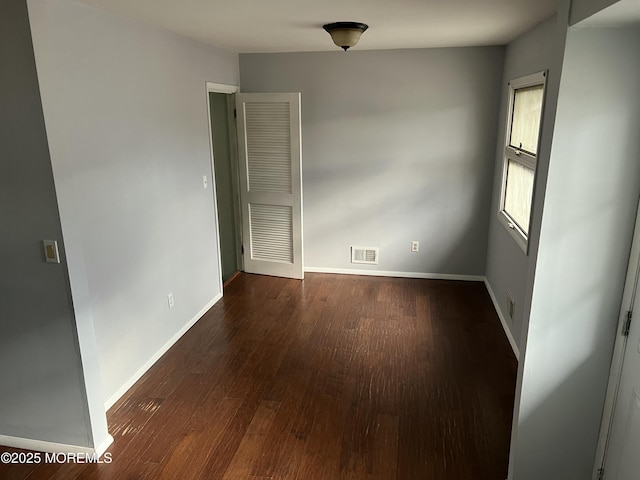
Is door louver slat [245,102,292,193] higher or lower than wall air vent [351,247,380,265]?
higher

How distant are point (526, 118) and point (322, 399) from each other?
2573 millimetres

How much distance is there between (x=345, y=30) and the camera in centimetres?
296

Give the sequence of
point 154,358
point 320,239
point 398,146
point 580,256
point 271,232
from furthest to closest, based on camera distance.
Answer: point 320,239, point 271,232, point 398,146, point 154,358, point 580,256

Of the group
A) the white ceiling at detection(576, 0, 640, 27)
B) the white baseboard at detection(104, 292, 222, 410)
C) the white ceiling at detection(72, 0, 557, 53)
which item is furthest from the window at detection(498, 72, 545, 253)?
the white baseboard at detection(104, 292, 222, 410)

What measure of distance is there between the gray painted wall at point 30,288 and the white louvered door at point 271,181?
8.96ft

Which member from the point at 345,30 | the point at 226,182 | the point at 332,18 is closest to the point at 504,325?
the point at 345,30

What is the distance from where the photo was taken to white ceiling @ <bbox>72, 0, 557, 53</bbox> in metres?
2.44

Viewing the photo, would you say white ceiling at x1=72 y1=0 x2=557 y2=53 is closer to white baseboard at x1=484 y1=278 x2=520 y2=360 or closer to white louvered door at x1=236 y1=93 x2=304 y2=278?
white louvered door at x1=236 y1=93 x2=304 y2=278

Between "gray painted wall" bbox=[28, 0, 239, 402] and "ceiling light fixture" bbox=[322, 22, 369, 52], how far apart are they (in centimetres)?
119

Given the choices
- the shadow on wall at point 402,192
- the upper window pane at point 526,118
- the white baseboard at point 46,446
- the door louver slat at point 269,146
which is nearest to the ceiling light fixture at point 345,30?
the upper window pane at point 526,118

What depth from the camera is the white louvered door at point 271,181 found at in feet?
14.9

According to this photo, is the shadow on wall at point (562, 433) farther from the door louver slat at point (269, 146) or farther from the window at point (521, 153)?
the door louver slat at point (269, 146)

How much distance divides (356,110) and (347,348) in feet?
7.93

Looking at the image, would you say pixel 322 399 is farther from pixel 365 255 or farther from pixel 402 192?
pixel 402 192
